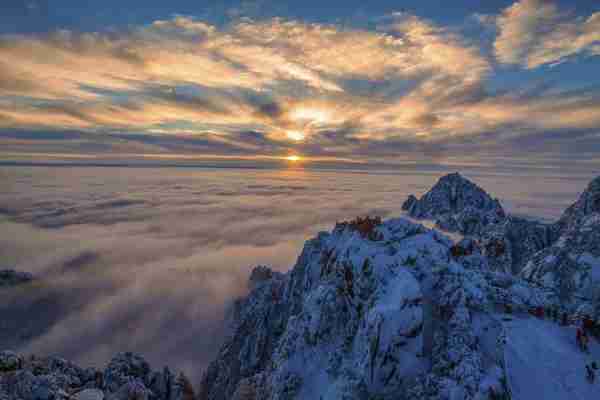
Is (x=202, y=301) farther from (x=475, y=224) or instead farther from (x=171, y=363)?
(x=475, y=224)

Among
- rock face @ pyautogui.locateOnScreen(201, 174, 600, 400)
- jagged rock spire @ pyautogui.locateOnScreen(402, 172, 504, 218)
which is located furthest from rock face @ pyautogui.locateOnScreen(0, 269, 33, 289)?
jagged rock spire @ pyautogui.locateOnScreen(402, 172, 504, 218)

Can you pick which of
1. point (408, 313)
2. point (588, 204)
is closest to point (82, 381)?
point (408, 313)

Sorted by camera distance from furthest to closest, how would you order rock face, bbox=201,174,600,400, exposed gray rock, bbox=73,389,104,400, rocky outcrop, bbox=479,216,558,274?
rocky outcrop, bbox=479,216,558,274 → exposed gray rock, bbox=73,389,104,400 → rock face, bbox=201,174,600,400

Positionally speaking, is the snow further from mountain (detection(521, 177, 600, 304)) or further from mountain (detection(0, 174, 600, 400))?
mountain (detection(521, 177, 600, 304))

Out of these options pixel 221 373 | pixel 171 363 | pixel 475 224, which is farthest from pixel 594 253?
pixel 171 363

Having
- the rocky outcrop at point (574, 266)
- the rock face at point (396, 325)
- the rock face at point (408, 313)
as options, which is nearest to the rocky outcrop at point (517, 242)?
the rocky outcrop at point (574, 266)

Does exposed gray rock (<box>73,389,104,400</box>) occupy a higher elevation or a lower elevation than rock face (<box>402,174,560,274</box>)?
lower
